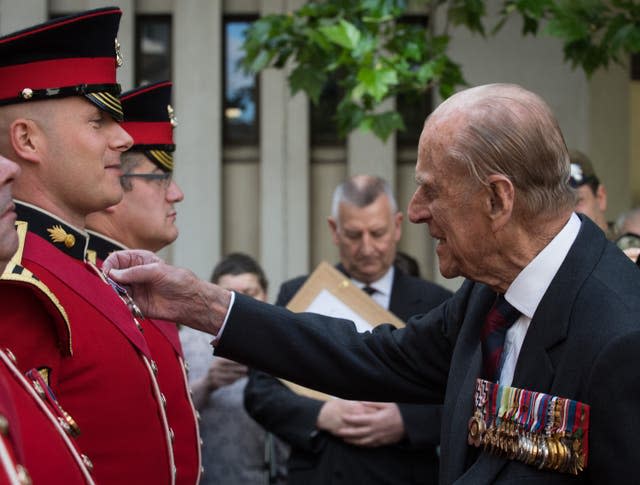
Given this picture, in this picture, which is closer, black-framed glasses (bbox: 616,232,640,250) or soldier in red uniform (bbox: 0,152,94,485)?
soldier in red uniform (bbox: 0,152,94,485)

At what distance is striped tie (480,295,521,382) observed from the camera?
112 inches

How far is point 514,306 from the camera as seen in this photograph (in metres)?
2.81

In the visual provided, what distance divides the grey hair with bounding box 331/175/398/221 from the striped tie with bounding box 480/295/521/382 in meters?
2.51

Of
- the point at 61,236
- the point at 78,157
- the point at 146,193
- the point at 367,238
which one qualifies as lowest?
the point at 367,238

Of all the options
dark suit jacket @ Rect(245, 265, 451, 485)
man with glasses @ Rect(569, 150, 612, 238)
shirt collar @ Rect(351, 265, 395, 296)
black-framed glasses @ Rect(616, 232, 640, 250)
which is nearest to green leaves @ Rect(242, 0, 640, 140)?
man with glasses @ Rect(569, 150, 612, 238)

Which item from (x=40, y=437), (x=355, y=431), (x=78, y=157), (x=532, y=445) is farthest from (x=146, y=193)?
(x=532, y=445)

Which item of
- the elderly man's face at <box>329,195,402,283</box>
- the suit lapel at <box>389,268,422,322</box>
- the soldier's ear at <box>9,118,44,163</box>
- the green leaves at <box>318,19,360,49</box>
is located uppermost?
the soldier's ear at <box>9,118,44,163</box>

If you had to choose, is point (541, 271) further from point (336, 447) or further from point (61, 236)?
point (336, 447)

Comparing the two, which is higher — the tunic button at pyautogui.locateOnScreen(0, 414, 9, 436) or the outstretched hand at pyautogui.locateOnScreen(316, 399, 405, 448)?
the tunic button at pyautogui.locateOnScreen(0, 414, 9, 436)

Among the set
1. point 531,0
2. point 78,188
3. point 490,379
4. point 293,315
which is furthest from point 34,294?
point 531,0

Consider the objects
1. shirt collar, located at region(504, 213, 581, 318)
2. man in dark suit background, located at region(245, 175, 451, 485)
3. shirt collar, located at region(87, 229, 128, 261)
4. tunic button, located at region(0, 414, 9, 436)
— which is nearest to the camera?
tunic button, located at region(0, 414, 9, 436)

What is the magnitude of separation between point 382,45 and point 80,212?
3.49 meters

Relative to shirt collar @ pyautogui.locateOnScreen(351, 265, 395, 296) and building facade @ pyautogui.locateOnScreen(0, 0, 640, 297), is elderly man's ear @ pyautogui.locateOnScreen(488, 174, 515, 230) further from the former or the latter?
building facade @ pyautogui.locateOnScreen(0, 0, 640, 297)

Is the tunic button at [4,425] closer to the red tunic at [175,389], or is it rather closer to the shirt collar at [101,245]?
the red tunic at [175,389]
